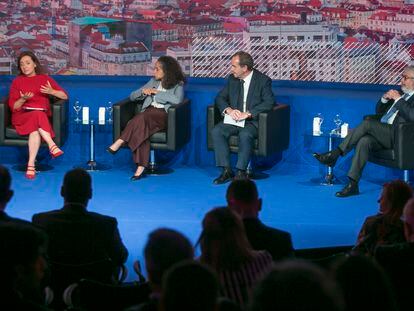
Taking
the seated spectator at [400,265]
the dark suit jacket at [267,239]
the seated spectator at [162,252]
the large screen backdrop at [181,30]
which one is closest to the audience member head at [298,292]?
the seated spectator at [162,252]

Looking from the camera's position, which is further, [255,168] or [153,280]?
[255,168]

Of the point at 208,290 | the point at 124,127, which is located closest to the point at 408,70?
the point at 124,127

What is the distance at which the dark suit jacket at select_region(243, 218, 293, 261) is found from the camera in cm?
431

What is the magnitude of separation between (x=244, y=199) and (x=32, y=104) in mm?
4825

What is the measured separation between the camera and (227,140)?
339 inches

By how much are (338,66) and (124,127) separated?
8.39 ft

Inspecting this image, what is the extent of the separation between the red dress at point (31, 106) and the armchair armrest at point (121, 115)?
0.57 metres

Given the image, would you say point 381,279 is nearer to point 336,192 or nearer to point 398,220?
point 398,220

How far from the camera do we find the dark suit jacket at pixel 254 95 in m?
8.59

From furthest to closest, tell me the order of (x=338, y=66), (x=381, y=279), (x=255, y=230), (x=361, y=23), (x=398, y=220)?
1. (x=361, y=23)
2. (x=338, y=66)
3. (x=398, y=220)
4. (x=255, y=230)
5. (x=381, y=279)

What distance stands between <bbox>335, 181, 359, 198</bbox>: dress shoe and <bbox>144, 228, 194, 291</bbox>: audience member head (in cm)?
518

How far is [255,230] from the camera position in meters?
4.34

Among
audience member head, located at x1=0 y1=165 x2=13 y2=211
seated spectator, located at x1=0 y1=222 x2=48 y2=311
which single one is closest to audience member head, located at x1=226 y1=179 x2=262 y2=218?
audience member head, located at x1=0 y1=165 x2=13 y2=211

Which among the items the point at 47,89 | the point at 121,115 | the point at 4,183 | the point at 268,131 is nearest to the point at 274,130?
the point at 268,131
